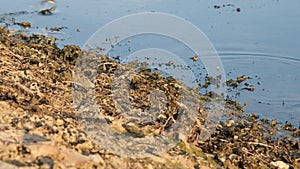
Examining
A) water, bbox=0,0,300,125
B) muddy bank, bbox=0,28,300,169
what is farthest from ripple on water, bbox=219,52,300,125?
muddy bank, bbox=0,28,300,169

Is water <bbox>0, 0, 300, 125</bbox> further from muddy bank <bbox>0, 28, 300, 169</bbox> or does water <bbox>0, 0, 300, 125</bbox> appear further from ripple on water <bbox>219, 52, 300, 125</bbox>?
muddy bank <bbox>0, 28, 300, 169</bbox>

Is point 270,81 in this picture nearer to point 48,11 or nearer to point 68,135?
point 68,135

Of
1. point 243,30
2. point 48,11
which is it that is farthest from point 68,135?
point 48,11

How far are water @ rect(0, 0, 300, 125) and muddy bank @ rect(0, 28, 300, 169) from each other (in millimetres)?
Result: 876

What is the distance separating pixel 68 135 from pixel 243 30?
7541 mm

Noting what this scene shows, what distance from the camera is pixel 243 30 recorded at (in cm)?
1020

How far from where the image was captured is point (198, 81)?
743 centimetres

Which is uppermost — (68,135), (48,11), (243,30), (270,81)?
(48,11)

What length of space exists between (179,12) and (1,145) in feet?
33.8

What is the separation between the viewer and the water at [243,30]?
6816 mm

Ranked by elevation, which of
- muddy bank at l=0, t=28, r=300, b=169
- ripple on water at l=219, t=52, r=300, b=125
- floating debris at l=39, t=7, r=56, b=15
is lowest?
muddy bank at l=0, t=28, r=300, b=169

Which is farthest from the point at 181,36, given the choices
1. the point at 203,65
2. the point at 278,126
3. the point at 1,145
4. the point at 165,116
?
the point at 1,145

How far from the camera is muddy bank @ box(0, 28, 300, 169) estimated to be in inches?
120

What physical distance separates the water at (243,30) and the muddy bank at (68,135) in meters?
0.88
